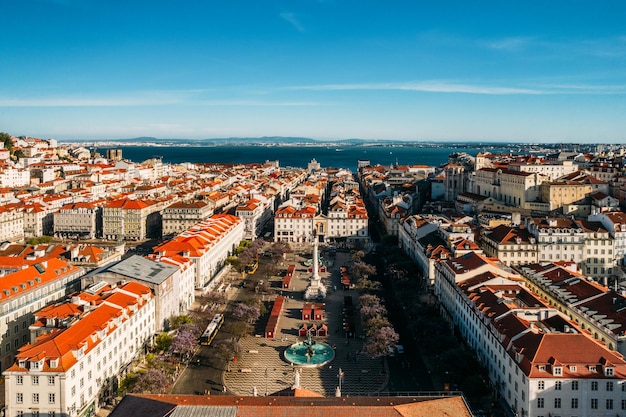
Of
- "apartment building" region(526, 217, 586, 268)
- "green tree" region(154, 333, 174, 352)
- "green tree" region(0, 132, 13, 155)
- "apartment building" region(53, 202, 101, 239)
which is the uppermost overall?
"green tree" region(0, 132, 13, 155)

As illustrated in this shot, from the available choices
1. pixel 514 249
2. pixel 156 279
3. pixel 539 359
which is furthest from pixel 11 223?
pixel 539 359

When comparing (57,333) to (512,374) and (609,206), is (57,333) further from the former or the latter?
(609,206)

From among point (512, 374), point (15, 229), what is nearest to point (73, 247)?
point (15, 229)

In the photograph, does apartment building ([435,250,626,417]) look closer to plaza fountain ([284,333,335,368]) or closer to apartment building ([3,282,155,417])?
plaza fountain ([284,333,335,368])

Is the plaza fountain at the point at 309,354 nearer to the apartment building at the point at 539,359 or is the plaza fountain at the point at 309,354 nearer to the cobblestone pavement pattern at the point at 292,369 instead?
the cobblestone pavement pattern at the point at 292,369

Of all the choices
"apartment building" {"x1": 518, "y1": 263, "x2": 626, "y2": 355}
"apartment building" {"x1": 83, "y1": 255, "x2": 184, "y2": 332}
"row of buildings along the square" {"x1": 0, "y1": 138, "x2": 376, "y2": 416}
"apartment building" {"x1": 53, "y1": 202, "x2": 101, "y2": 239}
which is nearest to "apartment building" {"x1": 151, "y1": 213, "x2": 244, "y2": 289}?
"row of buildings along the square" {"x1": 0, "y1": 138, "x2": 376, "y2": 416}

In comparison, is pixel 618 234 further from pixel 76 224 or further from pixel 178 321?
pixel 76 224
